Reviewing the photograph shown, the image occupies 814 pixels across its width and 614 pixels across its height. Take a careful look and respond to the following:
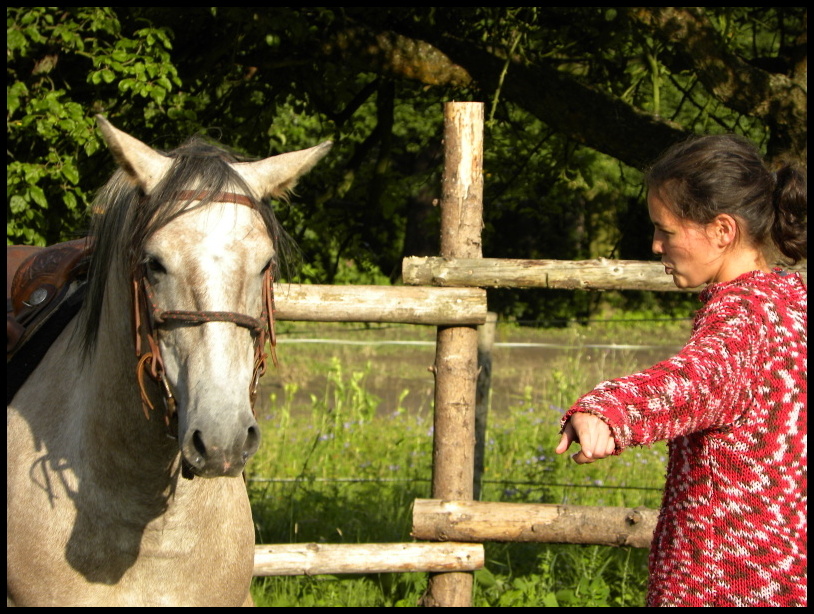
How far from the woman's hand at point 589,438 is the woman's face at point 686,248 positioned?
55cm

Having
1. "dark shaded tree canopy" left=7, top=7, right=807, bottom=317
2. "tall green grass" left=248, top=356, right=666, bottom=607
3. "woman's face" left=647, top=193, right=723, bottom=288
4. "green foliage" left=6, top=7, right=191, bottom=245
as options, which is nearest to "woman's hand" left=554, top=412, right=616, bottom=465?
"woman's face" left=647, top=193, right=723, bottom=288

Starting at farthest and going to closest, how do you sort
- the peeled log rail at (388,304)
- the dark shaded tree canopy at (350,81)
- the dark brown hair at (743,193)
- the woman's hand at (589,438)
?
the dark shaded tree canopy at (350,81)
the peeled log rail at (388,304)
the dark brown hair at (743,193)
the woman's hand at (589,438)

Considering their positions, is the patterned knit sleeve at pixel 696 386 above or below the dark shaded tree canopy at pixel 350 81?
below

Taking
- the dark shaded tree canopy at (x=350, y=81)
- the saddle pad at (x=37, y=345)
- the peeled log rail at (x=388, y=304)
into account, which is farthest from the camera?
the dark shaded tree canopy at (x=350, y=81)

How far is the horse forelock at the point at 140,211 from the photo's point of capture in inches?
84.1

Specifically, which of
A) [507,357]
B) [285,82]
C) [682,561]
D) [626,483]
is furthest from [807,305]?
[507,357]

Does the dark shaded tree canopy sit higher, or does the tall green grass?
the dark shaded tree canopy

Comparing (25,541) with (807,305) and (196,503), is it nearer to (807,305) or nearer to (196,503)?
(196,503)

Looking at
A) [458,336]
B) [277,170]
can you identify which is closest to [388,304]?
[458,336]

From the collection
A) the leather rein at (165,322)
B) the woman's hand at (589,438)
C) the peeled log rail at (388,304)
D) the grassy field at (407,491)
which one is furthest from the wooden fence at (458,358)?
the woman's hand at (589,438)

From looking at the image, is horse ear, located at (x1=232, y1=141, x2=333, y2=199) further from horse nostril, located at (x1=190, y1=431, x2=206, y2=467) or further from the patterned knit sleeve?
the patterned knit sleeve

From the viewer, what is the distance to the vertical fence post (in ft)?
12.6

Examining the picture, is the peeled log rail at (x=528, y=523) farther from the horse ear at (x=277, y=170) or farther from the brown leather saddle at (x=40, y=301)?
the horse ear at (x=277, y=170)

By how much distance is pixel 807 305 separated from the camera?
67.3 inches
